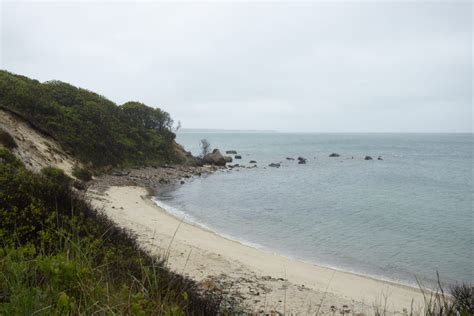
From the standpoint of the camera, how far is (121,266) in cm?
520

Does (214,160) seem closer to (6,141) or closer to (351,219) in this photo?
(351,219)

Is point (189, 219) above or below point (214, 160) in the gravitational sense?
below

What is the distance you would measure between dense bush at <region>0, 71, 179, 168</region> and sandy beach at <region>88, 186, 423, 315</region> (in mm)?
15095

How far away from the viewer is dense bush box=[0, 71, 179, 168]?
27344mm

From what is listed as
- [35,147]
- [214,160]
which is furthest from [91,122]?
[214,160]

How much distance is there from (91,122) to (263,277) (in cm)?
2889

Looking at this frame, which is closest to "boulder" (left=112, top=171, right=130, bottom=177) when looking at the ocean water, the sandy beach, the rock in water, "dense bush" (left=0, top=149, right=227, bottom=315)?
the ocean water

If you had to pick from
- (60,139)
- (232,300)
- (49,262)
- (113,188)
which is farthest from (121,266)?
(60,139)

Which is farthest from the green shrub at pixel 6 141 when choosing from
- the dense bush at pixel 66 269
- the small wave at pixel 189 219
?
the dense bush at pixel 66 269

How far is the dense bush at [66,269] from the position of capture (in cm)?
312

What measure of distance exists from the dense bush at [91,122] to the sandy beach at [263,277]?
1509 centimetres

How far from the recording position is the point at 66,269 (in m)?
3.44

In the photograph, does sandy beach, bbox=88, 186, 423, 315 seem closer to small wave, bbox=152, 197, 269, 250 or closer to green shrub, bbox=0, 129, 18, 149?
small wave, bbox=152, 197, 269, 250

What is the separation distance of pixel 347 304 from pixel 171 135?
42.7 metres
